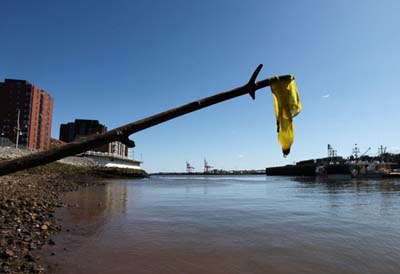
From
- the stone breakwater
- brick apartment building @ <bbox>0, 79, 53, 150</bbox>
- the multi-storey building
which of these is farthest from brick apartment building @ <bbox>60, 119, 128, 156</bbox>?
the stone breakwater

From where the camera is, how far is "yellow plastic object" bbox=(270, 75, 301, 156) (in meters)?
3.50

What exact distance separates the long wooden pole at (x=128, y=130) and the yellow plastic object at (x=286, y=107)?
1.13 feet

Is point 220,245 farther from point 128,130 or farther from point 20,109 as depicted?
point 20,109

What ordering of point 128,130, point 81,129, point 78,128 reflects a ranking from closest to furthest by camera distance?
1. point 128,130
2. point 81,129
3. point 78,128

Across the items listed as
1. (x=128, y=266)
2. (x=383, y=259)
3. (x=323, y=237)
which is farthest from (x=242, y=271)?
(x=323, y=237)

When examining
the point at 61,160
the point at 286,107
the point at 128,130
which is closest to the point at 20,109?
the point at 61,160

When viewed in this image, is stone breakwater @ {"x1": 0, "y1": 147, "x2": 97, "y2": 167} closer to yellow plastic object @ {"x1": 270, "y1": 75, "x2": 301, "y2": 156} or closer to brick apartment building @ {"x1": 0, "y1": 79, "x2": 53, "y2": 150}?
yellow plastic object @ {"x1": 270, "y1": 75, "x2": 301, "y2": 156}

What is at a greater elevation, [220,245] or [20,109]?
[20,109]

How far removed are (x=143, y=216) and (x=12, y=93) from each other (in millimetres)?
129463

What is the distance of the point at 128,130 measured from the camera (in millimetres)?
3109

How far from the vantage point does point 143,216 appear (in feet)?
44.9

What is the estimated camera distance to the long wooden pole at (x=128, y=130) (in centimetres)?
292

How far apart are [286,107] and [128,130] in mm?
1986

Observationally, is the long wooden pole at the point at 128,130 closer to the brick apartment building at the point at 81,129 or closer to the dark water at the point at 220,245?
the dark water at the point at 220,245
